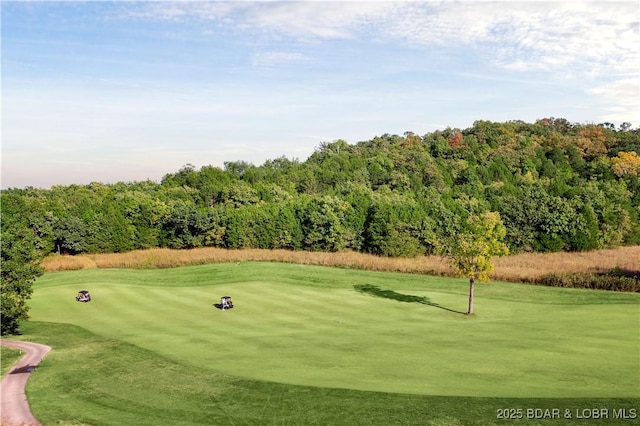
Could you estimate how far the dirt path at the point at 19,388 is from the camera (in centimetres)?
2091

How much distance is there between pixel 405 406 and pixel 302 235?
213 feet

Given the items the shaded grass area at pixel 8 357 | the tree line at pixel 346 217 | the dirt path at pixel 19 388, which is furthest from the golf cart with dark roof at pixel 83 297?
the tree line at pixel 346 217

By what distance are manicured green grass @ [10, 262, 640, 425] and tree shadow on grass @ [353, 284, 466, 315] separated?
0.20 metres

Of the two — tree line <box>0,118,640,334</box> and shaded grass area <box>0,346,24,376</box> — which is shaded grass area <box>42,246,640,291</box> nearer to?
tree line <box>0,118,640,334</box>

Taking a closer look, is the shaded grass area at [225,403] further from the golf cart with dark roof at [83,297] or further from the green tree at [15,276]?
the golf cart with dark roof at [83,297]

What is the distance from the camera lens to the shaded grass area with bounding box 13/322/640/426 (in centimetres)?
2003

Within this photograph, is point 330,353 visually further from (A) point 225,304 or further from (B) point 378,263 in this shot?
(B) point 378,263

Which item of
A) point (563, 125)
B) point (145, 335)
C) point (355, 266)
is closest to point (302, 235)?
point (355, 266)

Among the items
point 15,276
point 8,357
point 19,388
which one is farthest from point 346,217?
point 19,388

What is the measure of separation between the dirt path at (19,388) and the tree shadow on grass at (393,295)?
96.6 ft

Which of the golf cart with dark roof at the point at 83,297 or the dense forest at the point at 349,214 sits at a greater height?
the dense forest at the point at 349,214

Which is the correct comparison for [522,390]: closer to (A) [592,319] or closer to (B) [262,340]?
(B) [262,340]

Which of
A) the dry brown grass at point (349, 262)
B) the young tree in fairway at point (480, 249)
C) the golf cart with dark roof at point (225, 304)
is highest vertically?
the young tree in fairway at point (480, 249)

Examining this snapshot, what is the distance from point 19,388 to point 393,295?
3362 cm
